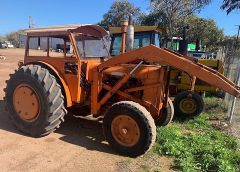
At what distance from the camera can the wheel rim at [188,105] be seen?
29.7 feet

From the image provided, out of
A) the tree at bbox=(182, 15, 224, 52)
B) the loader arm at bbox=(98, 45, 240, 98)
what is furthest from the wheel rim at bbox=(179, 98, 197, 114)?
the tree at bbox=(182, 15, 224, 52)

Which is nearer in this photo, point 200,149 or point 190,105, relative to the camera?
point 200,149

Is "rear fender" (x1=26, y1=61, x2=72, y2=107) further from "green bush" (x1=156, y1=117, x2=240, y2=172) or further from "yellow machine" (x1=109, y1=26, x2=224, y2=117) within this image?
"yellow machine" (x1=109, y1=26, x2=224, y2=117)

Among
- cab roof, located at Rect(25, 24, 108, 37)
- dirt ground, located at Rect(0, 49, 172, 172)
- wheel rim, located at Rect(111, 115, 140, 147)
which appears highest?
cab roof, located at Rect(25, 24, 108, 37)

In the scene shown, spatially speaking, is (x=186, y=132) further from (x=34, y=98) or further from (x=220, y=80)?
(x=34, y=98)

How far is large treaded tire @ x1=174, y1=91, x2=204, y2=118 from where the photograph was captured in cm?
899

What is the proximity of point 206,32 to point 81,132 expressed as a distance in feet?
116

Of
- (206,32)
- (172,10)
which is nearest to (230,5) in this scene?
(172,10)

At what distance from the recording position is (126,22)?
22.2 feet

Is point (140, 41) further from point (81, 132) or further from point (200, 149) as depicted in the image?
point (200, 149)

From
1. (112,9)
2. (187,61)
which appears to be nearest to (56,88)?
(187,61)

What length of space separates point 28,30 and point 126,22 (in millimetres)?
2145

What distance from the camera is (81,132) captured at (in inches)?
279

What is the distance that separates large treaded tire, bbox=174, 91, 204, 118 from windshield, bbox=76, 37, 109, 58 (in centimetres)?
267
